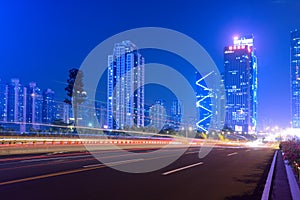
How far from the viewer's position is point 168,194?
32.0ft

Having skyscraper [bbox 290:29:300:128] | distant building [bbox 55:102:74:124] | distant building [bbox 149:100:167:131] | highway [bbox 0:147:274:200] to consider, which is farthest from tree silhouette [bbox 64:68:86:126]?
skyscraper [bbox 290:29:300:128]

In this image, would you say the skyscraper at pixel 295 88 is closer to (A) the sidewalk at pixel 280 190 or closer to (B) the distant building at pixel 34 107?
(B) the distant building at pixel 34 107

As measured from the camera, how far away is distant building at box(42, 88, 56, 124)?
135ft

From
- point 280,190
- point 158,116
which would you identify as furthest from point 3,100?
point 158,116

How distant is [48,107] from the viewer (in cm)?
4234

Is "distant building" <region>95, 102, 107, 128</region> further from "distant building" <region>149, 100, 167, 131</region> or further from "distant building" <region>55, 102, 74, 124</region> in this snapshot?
"distant building" <region>149, 100, 167, 131</region>

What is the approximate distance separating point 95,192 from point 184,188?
2808mm

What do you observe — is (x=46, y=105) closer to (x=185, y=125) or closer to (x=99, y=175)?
(x=99, y=175)

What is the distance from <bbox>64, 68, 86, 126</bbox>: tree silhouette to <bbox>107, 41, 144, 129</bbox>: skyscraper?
509 cm

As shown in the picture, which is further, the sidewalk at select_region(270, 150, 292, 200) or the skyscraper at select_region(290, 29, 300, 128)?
the skyscraper at select_region(290, 29, 300, 128)

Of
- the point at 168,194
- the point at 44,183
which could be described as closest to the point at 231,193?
the point at 168,194

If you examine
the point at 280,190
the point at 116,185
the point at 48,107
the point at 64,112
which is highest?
the point at 48,107

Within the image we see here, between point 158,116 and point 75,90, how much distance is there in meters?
30.8

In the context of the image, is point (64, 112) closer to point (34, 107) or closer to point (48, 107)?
point (48, 107)
